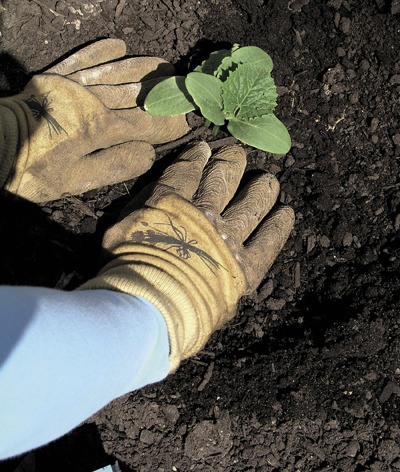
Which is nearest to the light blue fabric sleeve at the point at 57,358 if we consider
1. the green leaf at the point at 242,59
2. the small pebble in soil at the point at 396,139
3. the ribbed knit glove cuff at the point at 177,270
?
the ribbed knit glove cuff at the point at 177,270

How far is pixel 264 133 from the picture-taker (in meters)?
2.22

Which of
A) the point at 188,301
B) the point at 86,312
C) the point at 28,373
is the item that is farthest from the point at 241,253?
the point at 28,373

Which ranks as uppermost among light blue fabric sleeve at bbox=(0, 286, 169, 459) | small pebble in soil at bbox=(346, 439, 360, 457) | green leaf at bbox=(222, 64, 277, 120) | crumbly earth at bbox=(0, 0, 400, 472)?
light blue fabric sleeve at bbox=(0, 286, 169, 459)

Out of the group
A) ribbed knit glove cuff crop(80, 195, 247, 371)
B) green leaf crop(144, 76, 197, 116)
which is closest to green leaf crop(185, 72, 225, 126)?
green leaf crop(144, 76, 197, 116)

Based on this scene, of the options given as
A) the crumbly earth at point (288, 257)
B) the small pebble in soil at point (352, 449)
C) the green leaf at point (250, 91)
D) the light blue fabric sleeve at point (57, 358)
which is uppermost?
the light blue fabric sleeve at point (57, 358)

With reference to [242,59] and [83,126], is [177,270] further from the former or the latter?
[242,59]

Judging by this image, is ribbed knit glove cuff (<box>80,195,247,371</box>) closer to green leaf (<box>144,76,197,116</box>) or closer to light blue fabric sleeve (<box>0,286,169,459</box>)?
light blue fabric sleeve (<box>0,286,169,459</box>)

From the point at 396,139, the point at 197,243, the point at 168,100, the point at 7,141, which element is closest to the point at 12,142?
the point at 7,141

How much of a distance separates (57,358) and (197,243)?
874mm

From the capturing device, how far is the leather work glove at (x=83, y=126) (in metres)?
2.06

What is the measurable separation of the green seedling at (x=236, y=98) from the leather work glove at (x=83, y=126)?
0.13m

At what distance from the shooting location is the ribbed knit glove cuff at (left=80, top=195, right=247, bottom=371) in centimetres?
164

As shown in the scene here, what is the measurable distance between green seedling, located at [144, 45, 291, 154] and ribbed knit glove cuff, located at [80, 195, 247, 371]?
430mm

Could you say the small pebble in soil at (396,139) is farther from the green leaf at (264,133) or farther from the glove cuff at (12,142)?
the glove cuff at (12,142)
